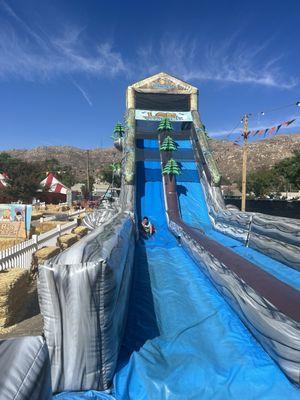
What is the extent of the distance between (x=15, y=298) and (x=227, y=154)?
105357 millimetres

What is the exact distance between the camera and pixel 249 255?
26.9 ft

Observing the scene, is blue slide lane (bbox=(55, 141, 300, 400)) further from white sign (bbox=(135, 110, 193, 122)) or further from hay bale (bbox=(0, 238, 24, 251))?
white sign (bbox=(135, 110, 193, 122))

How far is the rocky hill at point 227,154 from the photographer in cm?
A: 10050

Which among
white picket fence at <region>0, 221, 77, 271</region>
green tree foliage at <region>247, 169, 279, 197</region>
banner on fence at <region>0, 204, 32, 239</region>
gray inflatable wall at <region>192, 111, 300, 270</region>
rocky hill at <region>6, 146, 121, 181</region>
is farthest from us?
rocky hill at <region>6, 146, 121, 181</region>

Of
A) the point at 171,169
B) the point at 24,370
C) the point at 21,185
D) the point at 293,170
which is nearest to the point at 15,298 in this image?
the point at 24,370

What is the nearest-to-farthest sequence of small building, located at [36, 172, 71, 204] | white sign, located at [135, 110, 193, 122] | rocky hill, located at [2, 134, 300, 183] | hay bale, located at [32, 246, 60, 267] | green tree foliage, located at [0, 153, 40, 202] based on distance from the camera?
hay bale, located at [32, 246, 60, 267]
white sign, located at [135, 110, 193, 122]
green tree foliage, located at [0, 153, 40, 202]
small building, located at [36, 172, 71, 204]
rocky hill, located at [2, 134, 300, 183]

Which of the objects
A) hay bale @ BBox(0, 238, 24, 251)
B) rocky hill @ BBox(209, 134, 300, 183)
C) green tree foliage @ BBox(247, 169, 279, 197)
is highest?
rocky hill @ BBox(209, 134, 300, 183)

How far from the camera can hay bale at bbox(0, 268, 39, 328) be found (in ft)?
16.8

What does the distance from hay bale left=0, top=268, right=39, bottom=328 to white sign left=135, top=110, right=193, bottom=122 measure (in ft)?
44.9

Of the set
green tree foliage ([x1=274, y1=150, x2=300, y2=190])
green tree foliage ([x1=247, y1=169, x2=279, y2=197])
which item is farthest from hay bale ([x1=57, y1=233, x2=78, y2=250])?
green tree foliage ([x1=247, y1=169, x2=279, y2=197])

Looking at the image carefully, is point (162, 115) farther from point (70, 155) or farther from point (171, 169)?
point (70, 155)

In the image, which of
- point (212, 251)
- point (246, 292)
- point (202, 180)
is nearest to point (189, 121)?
point (202, 180)

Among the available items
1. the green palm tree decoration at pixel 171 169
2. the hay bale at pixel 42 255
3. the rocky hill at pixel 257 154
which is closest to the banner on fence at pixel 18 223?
the hay bale at pixel 42 255

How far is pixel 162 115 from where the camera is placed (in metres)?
18.3
